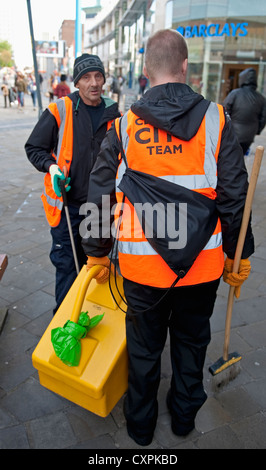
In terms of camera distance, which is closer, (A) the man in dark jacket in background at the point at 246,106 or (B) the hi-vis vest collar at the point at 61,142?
(B) the hi-vis vest collar at the point at 61,142

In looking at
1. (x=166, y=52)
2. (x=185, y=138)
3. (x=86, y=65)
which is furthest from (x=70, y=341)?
(x=86, y=65)

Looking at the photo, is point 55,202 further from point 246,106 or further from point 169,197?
point 246,106

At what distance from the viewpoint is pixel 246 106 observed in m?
5.64

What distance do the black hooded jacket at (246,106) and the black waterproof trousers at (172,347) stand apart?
4.41 m

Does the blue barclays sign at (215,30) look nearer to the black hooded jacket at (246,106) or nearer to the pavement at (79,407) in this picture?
the black hooded jacket at (246,106)

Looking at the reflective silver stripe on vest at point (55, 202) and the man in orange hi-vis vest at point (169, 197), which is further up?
the man in orange hi-vis vest at point (169, 197)

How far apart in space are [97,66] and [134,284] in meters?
1.63

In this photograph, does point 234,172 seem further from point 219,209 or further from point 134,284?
point 134,284

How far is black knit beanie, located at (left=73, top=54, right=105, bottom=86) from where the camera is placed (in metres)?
2.57

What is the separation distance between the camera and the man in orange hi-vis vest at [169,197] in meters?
1.61

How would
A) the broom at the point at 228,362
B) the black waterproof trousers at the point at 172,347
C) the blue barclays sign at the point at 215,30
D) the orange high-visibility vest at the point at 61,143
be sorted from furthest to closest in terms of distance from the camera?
1. the blue barclays sign at the point at 215,30
2. the orange high-visibility vest at the point at 61,143
3. the broom at the point at 228,362
4. the black waterproof trousers at the point at 172,347

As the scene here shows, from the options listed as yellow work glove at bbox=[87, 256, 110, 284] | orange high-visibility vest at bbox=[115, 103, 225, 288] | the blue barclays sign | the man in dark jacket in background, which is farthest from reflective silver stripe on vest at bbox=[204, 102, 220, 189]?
the blue barclays sign

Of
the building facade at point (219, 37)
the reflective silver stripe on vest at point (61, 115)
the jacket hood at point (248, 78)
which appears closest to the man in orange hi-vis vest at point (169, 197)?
the reflective silver stripe on vest at point (61, 115)

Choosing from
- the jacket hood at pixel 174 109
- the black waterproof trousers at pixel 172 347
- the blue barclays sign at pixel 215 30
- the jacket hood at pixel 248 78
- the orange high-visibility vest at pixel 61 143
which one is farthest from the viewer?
the blue barclays sign at pixel 215 30
